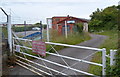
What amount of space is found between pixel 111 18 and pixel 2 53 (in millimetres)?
30207

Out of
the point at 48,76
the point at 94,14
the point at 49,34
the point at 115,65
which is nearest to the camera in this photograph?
the point at 115,65

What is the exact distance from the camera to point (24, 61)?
19.4 feet

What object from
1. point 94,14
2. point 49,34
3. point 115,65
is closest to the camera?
point 115,65

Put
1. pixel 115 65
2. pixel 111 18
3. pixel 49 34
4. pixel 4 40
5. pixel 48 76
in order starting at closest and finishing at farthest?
pixel 115 65 → pixel 48 76 → pixel 4 40 → pixel 49 34 → pixel 111 18

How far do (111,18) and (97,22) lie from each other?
3.20 m

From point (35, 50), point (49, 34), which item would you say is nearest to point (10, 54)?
point (35, 50)

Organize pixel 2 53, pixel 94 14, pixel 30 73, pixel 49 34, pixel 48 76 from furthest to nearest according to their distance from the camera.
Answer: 1. pixel 94 14
2. pixel 49 34
3. pixel 2 53
4. pixel 30 73
5. pixel 48 76

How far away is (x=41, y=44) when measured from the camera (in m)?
4.57

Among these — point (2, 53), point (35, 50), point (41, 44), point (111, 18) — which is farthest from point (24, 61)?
point (111, 18)

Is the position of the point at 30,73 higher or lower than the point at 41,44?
lower

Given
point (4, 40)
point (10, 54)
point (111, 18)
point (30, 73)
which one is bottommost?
point (30, 73)

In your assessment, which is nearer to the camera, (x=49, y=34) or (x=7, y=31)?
(x=7, y=31)

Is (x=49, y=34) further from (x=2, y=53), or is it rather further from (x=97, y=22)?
(x=97, y=22)

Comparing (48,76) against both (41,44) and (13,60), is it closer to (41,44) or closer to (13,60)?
(41,44)
